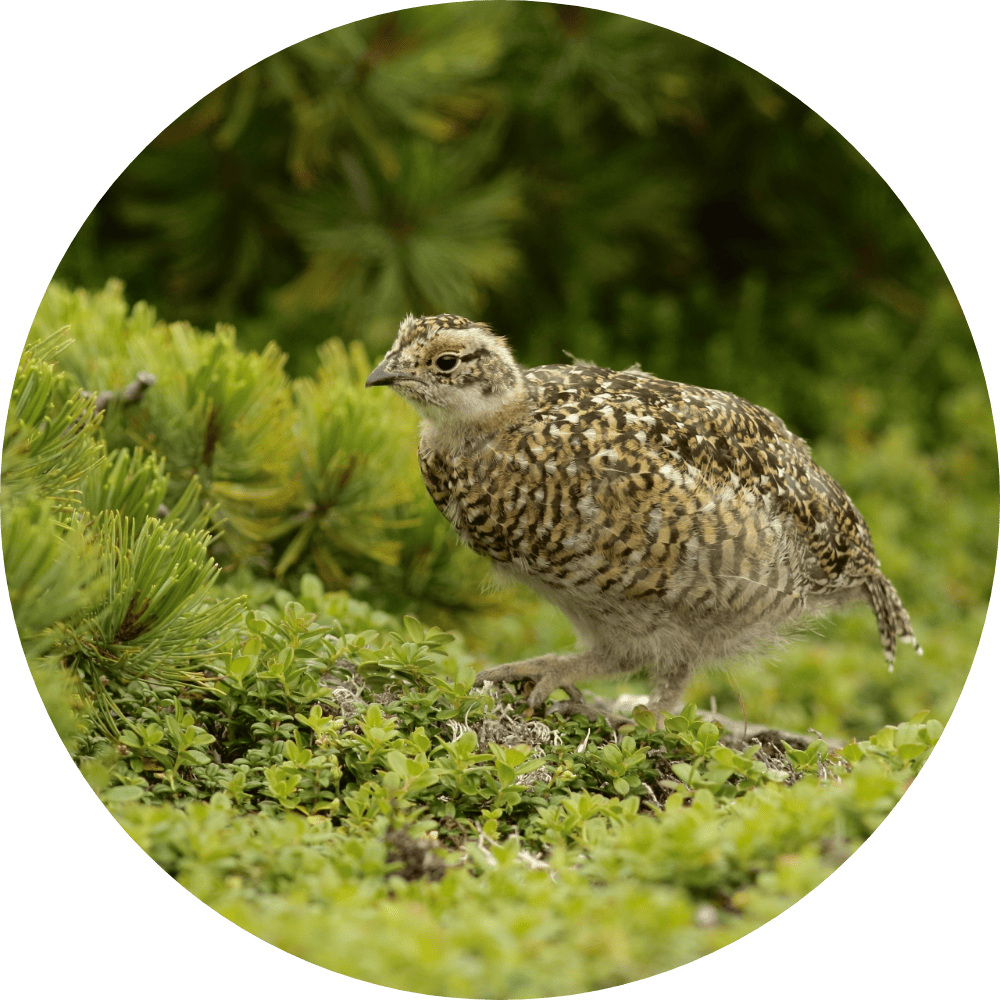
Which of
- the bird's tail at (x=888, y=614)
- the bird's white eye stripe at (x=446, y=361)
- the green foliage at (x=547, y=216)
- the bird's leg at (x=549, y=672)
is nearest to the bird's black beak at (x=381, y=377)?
the bird's white eye stripe at (x=446, y=361)

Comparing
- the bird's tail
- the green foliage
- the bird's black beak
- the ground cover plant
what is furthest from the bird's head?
the bird's tail

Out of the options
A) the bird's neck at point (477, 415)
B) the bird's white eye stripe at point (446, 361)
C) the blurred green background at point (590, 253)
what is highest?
the blurred green background at point (590, 253)

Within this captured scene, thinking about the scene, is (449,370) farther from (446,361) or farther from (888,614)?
(888,614)

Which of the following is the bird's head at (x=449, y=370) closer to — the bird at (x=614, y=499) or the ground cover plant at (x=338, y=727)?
the bird at (x=614, y=499)

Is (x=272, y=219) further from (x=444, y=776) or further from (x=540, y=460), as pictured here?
(x=444, y=776)

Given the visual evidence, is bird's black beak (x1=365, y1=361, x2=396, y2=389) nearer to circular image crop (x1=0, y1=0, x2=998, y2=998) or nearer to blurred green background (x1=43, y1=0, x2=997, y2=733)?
circular image crop (x1=0, y1=0, x2=998, y2=998)

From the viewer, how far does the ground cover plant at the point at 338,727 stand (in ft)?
6.18

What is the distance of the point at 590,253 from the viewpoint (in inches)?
186

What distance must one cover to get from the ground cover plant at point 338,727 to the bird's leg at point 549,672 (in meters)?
0.06

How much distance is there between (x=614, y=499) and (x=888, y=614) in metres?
1.19

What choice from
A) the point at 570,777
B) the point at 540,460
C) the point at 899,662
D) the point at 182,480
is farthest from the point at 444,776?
the point at 899,662

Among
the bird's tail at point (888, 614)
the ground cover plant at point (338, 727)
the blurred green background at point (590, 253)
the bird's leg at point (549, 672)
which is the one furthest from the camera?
the blurred green background at point (590, 253)

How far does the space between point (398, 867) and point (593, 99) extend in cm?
318

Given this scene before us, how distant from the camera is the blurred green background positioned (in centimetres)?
369
